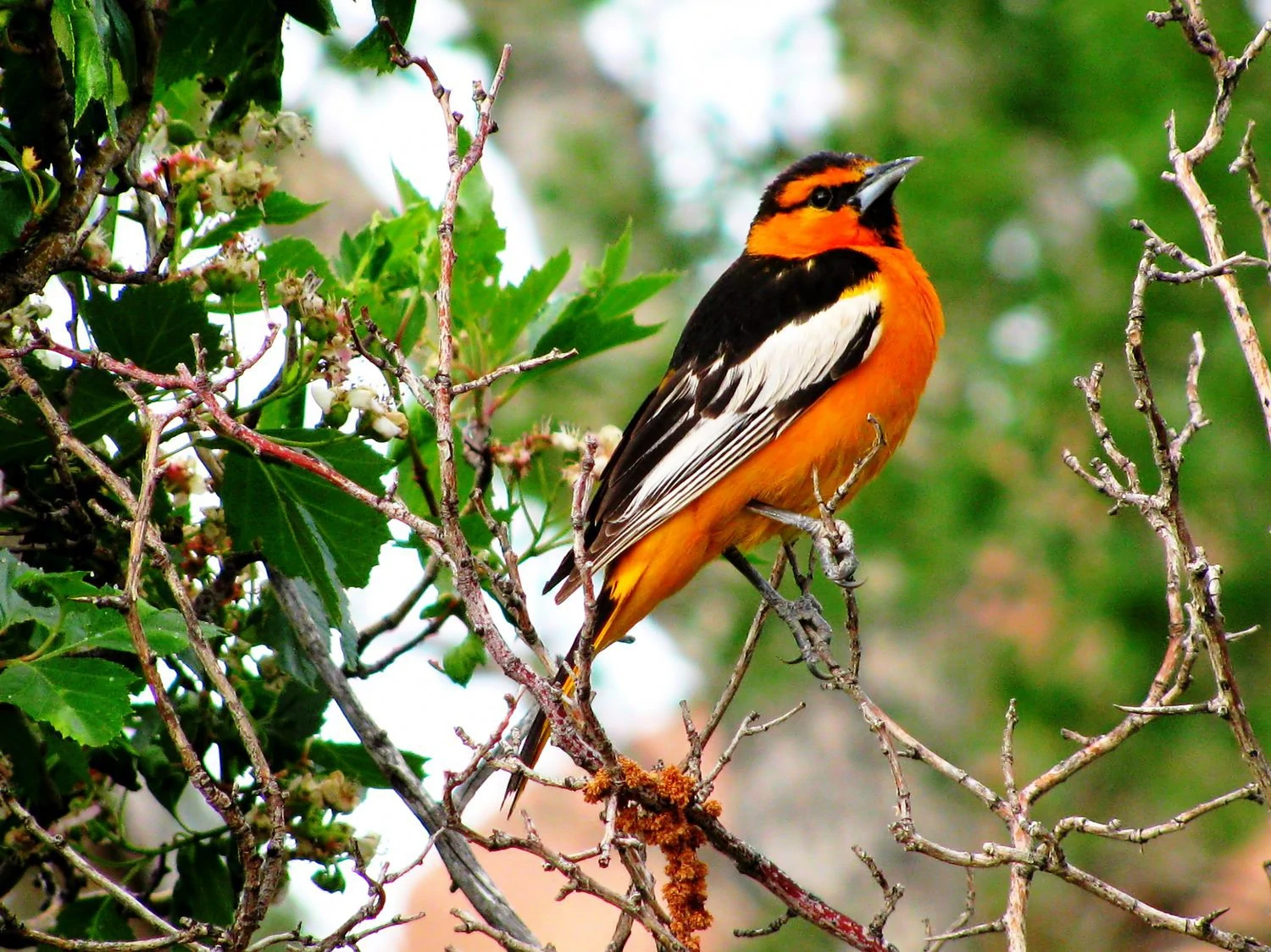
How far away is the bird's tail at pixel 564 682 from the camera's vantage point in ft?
7.77

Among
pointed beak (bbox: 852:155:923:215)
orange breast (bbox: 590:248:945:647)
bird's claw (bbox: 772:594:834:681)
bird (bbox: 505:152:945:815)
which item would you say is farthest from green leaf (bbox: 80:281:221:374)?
pointed beak (bbox: 852:155:923:215)

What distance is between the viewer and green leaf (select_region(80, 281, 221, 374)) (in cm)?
200

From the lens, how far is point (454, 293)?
2.58 metres

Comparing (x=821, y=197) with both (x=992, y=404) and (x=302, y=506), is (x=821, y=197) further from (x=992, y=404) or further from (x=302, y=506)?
(x=992, y=404)

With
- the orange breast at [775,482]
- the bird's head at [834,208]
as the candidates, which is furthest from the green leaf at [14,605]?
the bird's head at [834,208]

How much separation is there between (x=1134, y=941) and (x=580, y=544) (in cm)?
933

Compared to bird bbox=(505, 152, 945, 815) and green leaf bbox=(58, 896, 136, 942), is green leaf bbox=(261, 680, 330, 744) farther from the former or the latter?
bird bbox=(505, 152, 945, 815)

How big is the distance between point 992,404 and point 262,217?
289 inches

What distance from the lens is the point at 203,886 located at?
216cm

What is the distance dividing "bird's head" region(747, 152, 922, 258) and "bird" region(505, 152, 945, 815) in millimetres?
385

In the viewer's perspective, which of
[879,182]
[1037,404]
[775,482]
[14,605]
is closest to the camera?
[14,605]

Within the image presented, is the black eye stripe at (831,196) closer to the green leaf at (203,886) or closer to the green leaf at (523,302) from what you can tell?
the green leaf at (523,302)

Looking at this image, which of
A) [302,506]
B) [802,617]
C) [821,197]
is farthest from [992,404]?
→ [302,506]

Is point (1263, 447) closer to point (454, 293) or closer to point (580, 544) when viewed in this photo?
point (454, 293)
